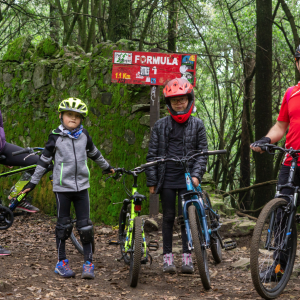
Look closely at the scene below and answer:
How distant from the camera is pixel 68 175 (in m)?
3.83

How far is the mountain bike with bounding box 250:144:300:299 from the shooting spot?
302cm

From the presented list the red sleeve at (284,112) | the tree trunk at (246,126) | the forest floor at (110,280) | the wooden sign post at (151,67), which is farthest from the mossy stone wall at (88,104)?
the tree trunk at (246,126)

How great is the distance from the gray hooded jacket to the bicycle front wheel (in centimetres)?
113

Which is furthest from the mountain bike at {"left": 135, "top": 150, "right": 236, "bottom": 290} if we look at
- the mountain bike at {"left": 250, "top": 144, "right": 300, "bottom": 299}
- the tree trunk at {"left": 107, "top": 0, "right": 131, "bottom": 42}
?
the tree trunk at {"left": 107, "top": 0, "right": 131, "bottom": 42}

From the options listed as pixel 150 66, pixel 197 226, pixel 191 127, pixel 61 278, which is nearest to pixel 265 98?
pixel 150 66

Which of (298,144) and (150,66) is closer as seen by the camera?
(298,144)

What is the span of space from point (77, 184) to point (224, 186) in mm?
10341

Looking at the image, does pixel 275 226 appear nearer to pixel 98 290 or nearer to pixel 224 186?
pixel 98 290

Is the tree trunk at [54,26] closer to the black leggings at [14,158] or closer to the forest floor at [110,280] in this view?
the black leggings at [14,158]

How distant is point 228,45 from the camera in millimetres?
12312

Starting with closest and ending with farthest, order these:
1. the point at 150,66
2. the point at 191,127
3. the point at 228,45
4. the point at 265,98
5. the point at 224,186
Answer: the point at 191,127, the point at 150,66, the point at 265,98, the point at 228,45, the point at 224,186

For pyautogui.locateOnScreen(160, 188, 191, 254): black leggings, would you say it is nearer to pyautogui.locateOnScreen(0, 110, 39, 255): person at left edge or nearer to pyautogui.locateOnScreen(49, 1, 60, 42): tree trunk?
pyautogui.locateOnScreen(0, 110, 39, 255): person at left edge

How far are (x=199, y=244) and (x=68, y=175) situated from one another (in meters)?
1.43

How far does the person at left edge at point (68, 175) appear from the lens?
383 centimetres
